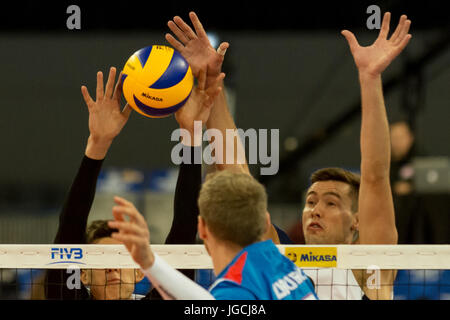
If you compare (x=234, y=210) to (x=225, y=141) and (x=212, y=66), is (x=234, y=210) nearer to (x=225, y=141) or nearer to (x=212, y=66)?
(x=225, y=141)

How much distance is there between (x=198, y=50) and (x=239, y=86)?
12.2 m

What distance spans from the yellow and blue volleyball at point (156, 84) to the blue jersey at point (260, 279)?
164 cm

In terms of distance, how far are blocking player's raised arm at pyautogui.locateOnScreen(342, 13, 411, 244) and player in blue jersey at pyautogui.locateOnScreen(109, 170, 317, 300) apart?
3.85ft

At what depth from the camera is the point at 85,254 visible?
12.9 ft

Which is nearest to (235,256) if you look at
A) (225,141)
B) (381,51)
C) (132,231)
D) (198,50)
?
(132,231)

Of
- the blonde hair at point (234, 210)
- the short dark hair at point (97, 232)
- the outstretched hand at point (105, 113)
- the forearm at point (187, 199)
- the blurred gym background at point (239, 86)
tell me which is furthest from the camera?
the blurred gym background at point (239, 86)

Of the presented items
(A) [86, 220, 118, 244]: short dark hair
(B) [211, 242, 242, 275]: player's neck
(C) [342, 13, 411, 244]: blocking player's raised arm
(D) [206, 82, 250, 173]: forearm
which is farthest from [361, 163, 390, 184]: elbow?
(A) [86, 220, 118, 244]: short dark hair

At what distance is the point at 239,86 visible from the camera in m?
16.4

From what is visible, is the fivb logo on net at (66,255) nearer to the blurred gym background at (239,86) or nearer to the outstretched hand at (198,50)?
the outstretched hand at (198,50)

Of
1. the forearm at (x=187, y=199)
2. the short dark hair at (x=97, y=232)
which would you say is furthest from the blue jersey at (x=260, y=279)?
the short dark hair at (x=97, y=232)

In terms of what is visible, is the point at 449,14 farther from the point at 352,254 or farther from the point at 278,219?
the point at 352,254

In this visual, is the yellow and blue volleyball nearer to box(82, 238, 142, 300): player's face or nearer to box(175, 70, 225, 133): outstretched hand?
box(175, 70, 225, 133): outstretched hand

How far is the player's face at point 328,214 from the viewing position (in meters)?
4.21
